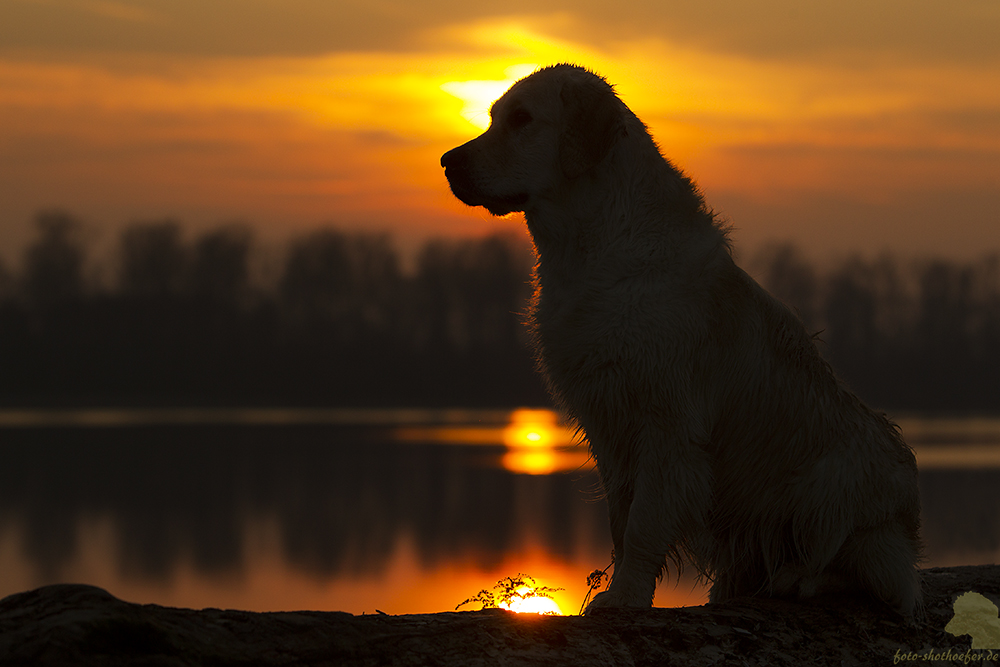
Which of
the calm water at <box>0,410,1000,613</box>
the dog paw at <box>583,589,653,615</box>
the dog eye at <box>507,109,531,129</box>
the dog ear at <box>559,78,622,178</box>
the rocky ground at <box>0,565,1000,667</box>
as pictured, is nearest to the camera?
the rocky ground at <box>0,565,1000,667</box>

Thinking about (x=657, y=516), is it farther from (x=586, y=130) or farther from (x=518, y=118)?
(x=518, y=118)

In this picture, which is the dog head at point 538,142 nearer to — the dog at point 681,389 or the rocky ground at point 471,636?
the dog at point 681,389

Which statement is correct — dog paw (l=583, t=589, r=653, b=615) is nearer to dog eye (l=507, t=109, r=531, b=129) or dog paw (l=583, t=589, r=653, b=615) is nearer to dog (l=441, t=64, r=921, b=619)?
dog (l=441, t=64, r=921, b=619)

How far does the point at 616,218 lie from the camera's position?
4711mm

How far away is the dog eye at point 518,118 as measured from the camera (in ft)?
16.3

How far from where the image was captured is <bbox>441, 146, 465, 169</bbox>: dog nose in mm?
4989

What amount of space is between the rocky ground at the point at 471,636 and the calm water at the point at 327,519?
1.35 metres

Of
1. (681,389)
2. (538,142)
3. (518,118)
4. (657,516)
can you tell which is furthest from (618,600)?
(518,118)

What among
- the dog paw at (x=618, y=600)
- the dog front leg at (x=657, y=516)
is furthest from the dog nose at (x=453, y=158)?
the dog paw at (x=618, y=600)

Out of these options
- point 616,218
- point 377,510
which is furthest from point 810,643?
point 377,510

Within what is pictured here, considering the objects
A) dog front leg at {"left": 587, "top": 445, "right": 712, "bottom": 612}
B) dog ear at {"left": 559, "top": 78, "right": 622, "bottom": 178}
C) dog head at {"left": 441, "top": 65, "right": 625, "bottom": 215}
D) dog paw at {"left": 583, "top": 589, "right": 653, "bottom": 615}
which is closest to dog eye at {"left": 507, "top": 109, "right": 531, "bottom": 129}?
dog head at {"left": 441, "top": 65, "right": 625, "bottom": 215}

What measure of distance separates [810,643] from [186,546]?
2631cm

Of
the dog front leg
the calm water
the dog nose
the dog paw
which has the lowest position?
the calm water

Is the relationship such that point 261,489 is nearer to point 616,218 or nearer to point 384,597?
point 384,597
